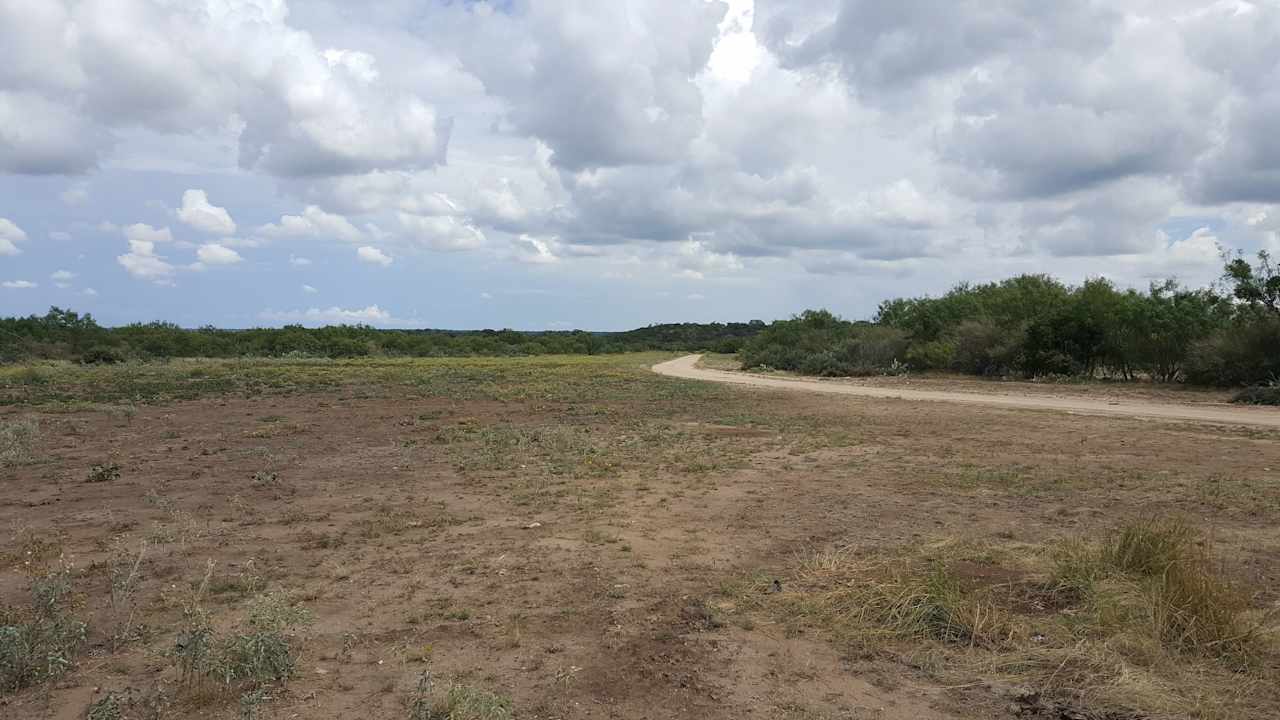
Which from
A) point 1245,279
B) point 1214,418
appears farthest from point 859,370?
point 1214,418

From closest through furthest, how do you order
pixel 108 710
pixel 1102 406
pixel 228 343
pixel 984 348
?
pixel 108 710
pixel 1102 406
pixel 984 348
pixel 228 343

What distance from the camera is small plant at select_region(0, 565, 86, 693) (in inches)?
198

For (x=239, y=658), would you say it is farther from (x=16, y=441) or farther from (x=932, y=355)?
(x=932, y=355)

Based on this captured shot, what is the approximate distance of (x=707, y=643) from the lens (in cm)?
573

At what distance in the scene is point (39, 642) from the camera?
526 cm

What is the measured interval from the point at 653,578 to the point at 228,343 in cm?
8442

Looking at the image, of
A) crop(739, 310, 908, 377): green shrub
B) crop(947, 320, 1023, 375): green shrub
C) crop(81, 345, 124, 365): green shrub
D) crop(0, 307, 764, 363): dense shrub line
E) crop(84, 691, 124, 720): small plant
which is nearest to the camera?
crop(84, 691, 124, 720): small plant

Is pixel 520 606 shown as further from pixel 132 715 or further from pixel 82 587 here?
pixel 82 587

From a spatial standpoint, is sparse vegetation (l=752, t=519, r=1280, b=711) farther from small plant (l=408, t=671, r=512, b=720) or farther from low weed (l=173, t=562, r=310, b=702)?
low weed (l=173, t=562, r=310, b=702)

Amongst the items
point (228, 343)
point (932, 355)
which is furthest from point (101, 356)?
point (932, 355)

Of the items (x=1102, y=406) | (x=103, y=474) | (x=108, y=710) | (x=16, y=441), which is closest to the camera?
(x=108, y=710)

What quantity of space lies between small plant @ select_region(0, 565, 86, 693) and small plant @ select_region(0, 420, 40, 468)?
9.87 metres

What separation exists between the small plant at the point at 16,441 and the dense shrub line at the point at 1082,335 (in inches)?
1223

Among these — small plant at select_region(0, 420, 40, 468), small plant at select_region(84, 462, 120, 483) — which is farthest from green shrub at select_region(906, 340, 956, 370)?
small plant at select_region(0, 420, 40, 468)
